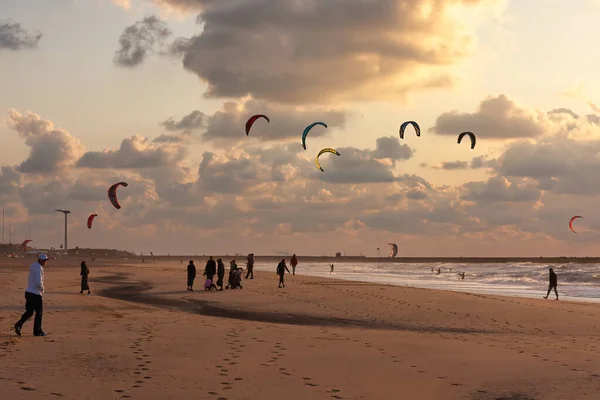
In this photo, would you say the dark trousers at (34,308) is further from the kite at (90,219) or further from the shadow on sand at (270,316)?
the kite at (90,219)

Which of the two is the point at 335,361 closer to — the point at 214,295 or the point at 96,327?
the point at 96,327

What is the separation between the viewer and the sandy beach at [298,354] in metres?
10.3

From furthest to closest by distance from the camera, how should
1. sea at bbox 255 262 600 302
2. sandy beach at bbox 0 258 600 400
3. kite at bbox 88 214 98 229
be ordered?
1. kite at bbox 88 214 98 229
2. sea at bbox 255 262 600 302
3. sandy beach at bbox 0 258 600 400

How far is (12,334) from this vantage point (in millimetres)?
15180

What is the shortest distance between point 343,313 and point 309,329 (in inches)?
212

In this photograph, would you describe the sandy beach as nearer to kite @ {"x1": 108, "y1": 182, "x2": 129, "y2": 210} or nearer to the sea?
the sea

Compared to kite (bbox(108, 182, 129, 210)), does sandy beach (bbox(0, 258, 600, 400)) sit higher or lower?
lower

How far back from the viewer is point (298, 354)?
522 inches

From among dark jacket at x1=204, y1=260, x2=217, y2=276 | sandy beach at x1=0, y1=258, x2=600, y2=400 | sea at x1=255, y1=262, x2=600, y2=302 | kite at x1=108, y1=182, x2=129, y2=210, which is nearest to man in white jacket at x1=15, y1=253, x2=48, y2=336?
sandy beach at x1=0, y1=258, x2=600, y2=400

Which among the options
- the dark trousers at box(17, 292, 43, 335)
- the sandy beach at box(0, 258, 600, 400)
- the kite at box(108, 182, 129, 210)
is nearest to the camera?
the sandy beach at box(0, 258, 600, 400)

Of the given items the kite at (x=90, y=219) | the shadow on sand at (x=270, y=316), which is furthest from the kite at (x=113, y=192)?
the shadow on sand at (x=270, y=316)

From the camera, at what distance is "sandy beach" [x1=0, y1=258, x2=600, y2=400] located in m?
10.3

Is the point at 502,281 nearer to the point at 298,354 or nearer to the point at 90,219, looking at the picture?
the point at 90,219

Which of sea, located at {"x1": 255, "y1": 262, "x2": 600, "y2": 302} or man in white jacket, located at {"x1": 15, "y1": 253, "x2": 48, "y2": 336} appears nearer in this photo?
man in white jacket, located at {"x1": 15, "y1": 253, "x2": 48, "y2": 336}
